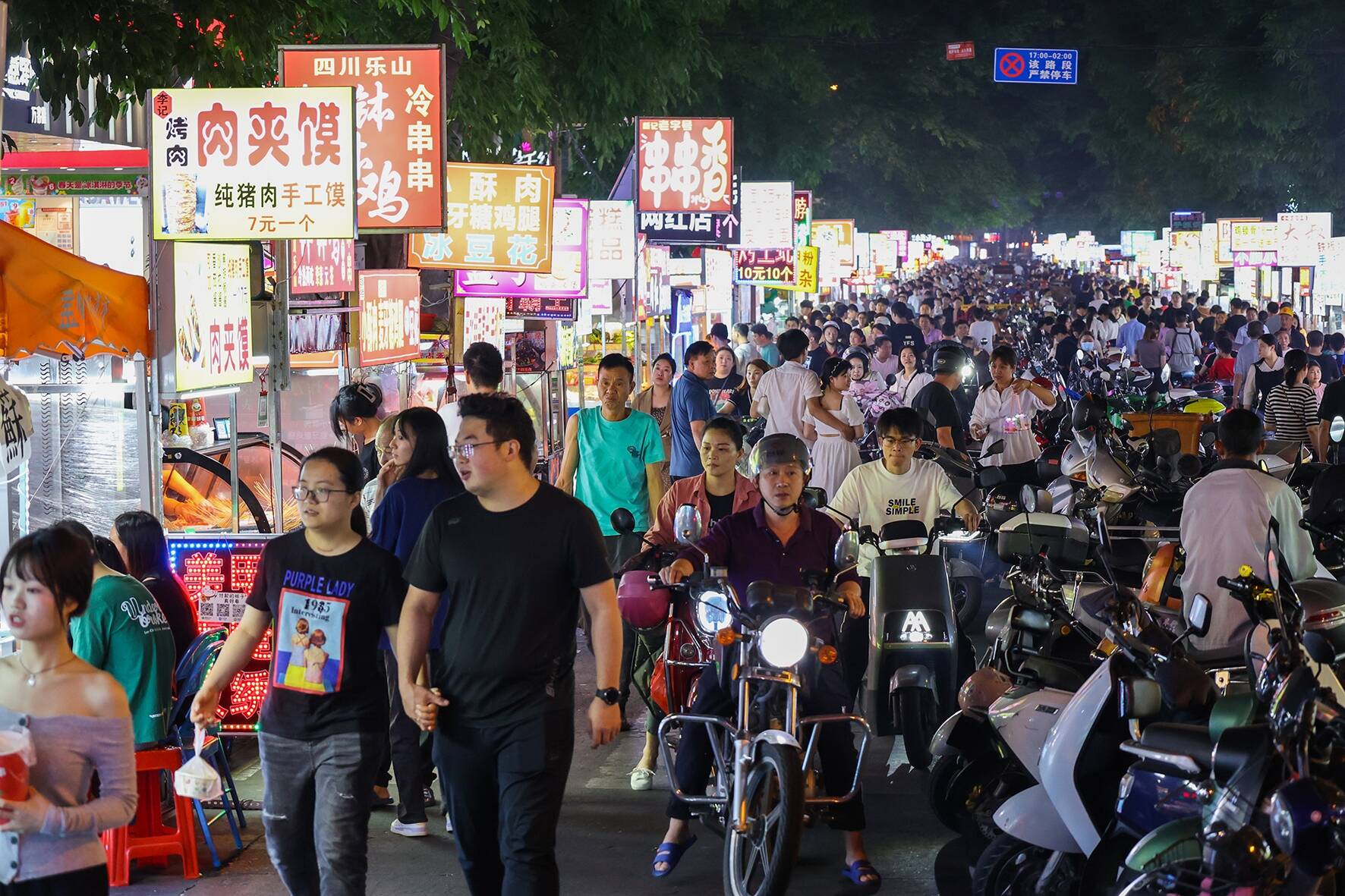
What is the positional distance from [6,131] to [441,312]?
910cm

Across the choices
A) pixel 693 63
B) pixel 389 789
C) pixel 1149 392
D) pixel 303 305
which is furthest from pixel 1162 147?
pixel 389 789

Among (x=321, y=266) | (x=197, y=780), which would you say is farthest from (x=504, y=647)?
(x=321, y=266)

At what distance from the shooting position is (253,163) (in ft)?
30.7

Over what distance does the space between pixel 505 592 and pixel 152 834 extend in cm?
265

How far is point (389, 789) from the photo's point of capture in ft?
27.2

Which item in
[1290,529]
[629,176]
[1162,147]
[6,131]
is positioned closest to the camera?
[1290,529]

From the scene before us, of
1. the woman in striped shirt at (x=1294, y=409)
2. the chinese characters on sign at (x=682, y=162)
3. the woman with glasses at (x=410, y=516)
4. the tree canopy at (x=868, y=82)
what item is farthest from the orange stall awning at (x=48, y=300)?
the chinese characters on sign at (x=682, y=162)

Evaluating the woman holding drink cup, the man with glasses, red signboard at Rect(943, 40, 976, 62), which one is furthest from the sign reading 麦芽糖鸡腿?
the woman holding drink cup

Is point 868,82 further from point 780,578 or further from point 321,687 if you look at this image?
point 321,687

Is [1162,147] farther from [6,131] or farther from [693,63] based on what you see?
[6,131]

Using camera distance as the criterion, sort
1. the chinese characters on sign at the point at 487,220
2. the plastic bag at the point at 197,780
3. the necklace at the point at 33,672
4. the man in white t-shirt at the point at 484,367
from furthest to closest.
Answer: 1. the chinese characters on sign at the point at 487,220
2. the man in white t-shirt at the point at 484,367
3. the plastic bag at the point at 197,780
4. the necklace at the point at 33,672

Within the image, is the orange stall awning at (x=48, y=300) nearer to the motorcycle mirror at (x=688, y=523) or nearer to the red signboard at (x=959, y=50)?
the motorcycle mirror at (x=688, y=523)

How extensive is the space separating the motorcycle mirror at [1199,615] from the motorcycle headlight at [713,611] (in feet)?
5.42

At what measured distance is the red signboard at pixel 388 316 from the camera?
42.2 ft
